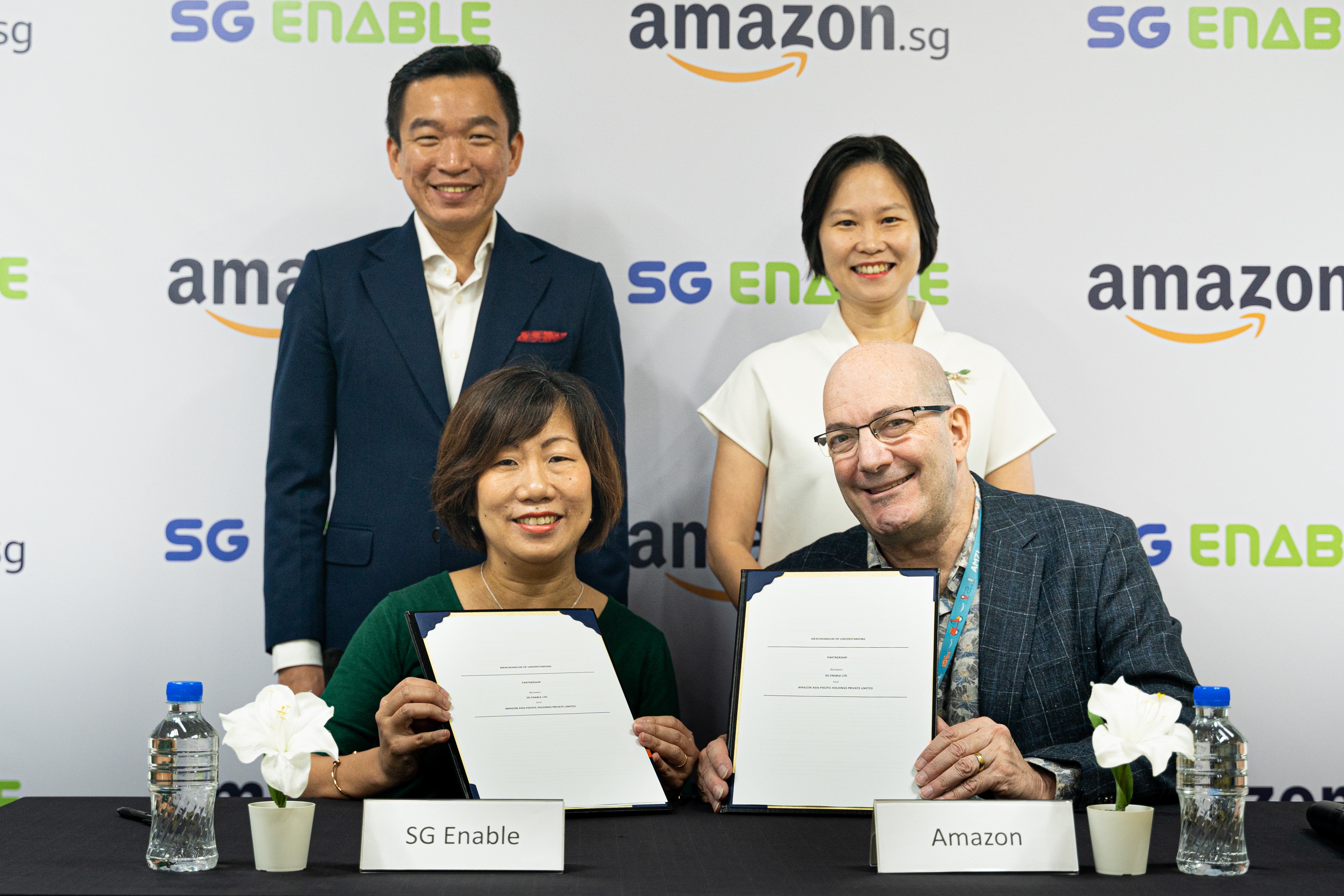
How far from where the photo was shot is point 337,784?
1.85m

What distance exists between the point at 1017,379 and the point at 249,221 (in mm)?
2133

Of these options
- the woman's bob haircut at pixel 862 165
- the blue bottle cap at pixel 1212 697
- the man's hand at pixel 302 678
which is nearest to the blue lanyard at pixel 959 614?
the blue bottle cap at pixel 1212 697

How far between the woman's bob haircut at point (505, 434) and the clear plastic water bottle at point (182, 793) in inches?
29.2

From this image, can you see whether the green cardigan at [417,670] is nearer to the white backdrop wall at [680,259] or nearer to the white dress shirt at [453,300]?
the white dress shirt at [453,300]

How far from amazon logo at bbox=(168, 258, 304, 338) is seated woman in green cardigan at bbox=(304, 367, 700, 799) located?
139 centimetres

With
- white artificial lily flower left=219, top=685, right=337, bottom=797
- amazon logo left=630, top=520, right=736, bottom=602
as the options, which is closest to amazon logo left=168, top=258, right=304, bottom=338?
amazon logo left=630, top=520, right=736, bottom=602

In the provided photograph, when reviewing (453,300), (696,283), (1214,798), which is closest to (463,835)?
(1214,798)

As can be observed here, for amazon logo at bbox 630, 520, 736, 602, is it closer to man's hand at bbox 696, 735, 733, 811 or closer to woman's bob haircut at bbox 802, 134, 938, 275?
woman's bob haircut at bbox 802, 134, 938, 275

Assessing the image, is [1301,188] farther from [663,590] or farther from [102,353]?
[102,353]

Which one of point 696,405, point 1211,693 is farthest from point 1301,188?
point 1211,693

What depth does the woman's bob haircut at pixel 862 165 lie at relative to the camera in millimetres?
2818

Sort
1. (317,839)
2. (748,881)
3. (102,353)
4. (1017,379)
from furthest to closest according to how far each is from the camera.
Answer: (102,353)
(1017,379)
(317,839)
(748,881)

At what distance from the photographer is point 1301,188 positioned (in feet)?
11.0

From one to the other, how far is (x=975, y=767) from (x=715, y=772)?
39 centimetres
